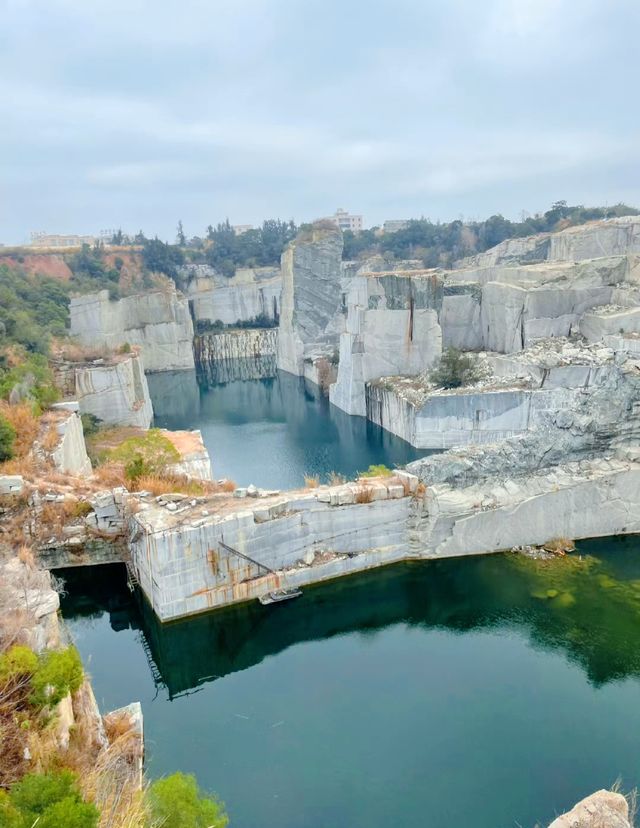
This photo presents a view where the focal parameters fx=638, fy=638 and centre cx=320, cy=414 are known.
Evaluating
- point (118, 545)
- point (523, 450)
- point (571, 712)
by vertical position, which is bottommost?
point (571, 712)

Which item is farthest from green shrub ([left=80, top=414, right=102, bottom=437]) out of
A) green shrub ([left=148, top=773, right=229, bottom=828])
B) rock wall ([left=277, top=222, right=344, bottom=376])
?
green shrub ([left=148, top=773, right=229, bottom=828])

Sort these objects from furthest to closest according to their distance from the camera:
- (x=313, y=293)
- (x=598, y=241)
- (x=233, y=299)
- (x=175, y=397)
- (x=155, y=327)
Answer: (x=233, y=299) < (x=155, y=327) < (x=313, y=293) < (x=175, y=397) < (x=598, y=241)

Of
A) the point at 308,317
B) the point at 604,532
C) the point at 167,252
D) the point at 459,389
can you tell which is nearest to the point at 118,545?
the point at 604,532

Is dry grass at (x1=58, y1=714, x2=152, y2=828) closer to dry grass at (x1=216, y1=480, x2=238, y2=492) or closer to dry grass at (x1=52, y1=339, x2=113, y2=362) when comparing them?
dry grass at (x1=216, y1=480, x2=238, y2=492)

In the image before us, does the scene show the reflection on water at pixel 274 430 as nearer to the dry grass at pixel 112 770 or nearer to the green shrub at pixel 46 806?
the dry grass at pixel 112 770

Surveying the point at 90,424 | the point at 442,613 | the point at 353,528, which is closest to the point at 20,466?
the point at 353,528

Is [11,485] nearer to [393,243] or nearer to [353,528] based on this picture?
[353,528]

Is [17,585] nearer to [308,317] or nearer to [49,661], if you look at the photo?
[49,661]
